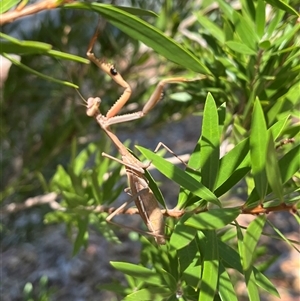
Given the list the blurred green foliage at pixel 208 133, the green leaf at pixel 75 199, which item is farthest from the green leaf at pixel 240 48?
the green leaf at pixel 75 199

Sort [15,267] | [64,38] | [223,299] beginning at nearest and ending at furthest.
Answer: [223,299] → [64,38] → [15,267]

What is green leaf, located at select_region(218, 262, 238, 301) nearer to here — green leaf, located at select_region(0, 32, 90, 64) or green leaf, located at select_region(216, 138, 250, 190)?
green leaf, located at select_region(216, 138, 250, 190)

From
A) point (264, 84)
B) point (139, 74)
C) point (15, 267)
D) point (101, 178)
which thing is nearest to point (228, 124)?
point (264, 84)

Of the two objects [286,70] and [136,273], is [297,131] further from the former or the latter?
[136,273]

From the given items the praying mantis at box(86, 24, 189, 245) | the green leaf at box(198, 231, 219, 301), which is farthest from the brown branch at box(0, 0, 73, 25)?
the green leaf at box(198, 231, 219, 301)

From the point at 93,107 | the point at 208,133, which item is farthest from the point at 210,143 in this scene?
the point at 93,107
